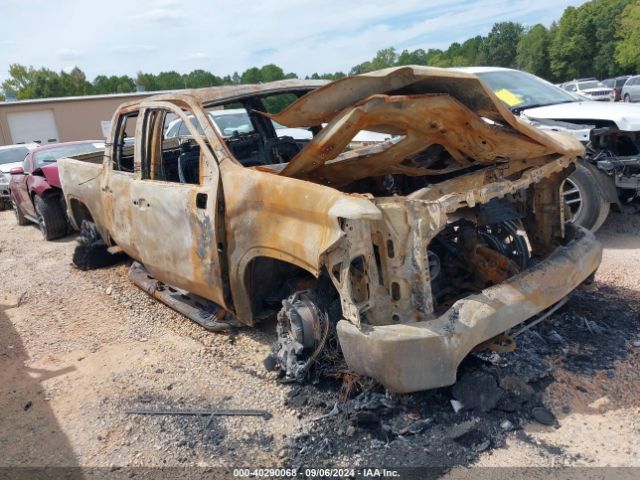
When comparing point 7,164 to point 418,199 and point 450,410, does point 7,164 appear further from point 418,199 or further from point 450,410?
point 450,410

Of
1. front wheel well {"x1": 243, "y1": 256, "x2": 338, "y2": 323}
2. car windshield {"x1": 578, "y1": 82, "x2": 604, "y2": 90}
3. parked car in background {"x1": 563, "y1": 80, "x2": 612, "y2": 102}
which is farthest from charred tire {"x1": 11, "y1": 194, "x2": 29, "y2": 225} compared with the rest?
car windshield {"x1": 578, "y1": 82, "x2": 604, "y2": 90}

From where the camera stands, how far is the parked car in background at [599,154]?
552 cm

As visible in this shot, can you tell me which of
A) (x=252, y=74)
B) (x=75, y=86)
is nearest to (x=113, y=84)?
(x=75, y=86)

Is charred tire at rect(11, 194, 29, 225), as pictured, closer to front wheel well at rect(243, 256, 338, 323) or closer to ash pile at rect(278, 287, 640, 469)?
front wheel well at rect(243, 256, 338, 323)

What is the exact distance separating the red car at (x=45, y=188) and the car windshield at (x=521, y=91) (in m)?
5.58

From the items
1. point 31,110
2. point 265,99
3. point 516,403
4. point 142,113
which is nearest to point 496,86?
point 265,99

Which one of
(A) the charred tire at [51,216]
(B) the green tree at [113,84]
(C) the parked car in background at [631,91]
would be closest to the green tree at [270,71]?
(B) the green tree at [113,84]

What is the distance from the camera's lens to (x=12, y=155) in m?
13.9

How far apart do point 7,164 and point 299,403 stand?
12.8 meters

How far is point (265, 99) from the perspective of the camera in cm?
489

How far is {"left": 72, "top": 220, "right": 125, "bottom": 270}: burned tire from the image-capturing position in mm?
6020

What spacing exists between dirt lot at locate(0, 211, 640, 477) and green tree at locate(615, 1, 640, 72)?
1913 inches

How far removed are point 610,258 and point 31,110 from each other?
101ft

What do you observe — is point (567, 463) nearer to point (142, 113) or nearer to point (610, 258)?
point (610, 258)
